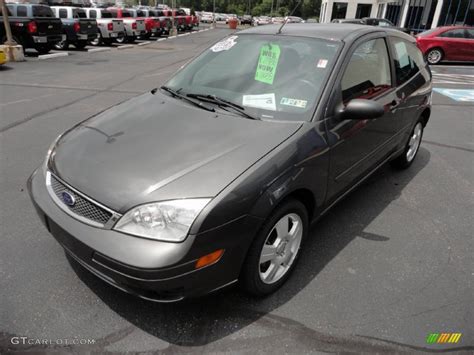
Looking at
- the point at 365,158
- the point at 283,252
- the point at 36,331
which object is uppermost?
the point at 365,158

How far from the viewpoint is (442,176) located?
15.6 ft

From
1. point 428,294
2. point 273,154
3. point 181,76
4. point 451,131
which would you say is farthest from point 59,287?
point 451,131

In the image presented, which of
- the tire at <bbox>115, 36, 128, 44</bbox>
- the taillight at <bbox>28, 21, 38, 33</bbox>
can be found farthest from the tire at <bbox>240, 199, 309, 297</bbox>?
the tire at <bbox>115, 36, 128, 44</bbox>

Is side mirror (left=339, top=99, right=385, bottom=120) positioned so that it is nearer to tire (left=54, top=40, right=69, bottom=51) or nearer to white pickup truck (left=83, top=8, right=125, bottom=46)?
tire (left=54, top=40, right=69, bottom=51)

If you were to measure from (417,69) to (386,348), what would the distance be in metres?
3.38

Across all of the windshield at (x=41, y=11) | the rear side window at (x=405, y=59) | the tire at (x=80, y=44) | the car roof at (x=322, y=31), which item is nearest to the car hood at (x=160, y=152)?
the car roof at (x=322, y=31)

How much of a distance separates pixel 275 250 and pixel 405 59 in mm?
2878

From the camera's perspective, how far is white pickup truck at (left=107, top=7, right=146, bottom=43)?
67.1 feet

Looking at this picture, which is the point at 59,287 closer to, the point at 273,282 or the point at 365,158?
the point at 273,282

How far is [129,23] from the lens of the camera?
20.6 m

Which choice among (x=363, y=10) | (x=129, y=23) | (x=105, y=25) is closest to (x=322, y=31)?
(x=105, y=25)

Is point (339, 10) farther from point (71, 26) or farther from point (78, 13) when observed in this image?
point (71, 26)

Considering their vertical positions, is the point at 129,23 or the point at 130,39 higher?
the point at 129,23

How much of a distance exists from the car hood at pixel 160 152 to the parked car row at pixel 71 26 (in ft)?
43.2
